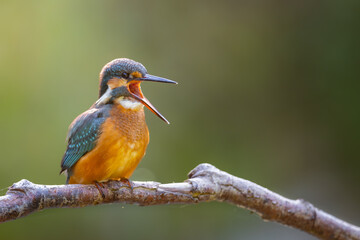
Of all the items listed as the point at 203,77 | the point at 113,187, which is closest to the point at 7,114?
the point at 203,77

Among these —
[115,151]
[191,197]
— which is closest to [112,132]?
[115,151]

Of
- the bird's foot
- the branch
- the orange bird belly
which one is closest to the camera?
the branch

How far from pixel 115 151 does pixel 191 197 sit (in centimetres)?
36

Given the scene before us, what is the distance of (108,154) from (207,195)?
1.40 ft

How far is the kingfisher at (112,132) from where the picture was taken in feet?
6.48

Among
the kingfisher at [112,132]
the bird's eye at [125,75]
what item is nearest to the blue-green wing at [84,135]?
the kingfisher at [112,132]

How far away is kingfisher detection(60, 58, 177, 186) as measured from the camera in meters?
1.97

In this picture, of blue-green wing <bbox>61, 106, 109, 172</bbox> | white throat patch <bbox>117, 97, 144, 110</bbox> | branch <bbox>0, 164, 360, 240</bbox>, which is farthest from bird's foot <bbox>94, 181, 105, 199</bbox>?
white throat patch <bbox>117, 97, 144, 110</bbox>

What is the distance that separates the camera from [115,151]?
6.50 feet

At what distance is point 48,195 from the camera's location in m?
1.61

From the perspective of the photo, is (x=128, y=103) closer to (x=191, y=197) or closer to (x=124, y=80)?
(x=124, y=80)

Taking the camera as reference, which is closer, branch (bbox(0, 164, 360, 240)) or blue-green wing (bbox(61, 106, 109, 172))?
branch (bbox(0, 164, 360, 240))

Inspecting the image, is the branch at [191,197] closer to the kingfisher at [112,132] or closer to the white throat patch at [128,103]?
the kingfisher at [112,132]

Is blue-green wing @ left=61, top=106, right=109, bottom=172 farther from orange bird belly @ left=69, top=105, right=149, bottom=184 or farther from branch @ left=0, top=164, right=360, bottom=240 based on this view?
branch @ left=0, top=164, right=360, bottom=240
